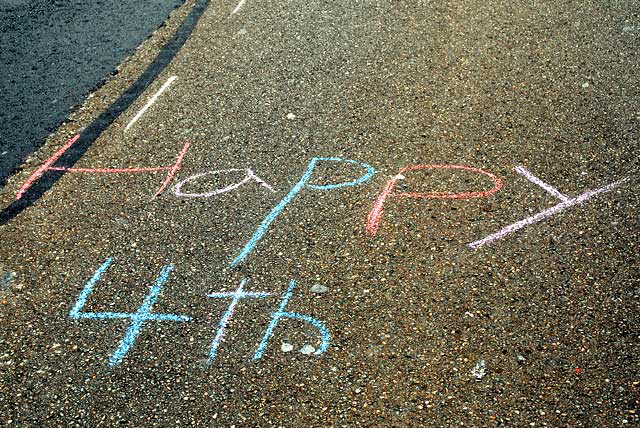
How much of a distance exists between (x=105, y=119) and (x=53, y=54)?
1511 millimetres

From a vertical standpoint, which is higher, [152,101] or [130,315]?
[152,101]

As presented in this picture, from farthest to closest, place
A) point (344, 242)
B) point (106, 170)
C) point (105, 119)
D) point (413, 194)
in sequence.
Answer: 1. point (105, 119)
2. point (106, 170)
3. point (413, 194)
4. point (344, 242)

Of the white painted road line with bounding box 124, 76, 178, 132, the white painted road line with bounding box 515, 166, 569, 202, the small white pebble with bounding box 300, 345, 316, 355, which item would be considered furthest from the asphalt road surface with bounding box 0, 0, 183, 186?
the white painted road line with bounding box 515, 166, 569, 202

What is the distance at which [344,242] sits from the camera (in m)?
4.66

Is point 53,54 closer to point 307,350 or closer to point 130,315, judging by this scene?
point 130,315

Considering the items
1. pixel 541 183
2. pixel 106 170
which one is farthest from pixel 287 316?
pixel 106 170

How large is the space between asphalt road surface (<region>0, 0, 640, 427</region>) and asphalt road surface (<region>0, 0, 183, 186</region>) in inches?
9.0

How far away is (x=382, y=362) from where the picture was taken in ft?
12.7

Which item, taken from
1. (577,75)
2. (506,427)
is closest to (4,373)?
(506,427)

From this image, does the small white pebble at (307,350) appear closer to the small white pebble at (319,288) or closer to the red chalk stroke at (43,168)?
the small white pebble at (319,288)

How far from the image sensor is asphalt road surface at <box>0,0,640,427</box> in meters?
3.76

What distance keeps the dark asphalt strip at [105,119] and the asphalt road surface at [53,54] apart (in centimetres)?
28

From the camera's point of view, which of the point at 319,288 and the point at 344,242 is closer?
the point at 319,288

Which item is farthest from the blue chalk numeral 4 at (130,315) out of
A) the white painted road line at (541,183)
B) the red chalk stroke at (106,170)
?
the white painted road line at (541,183)
